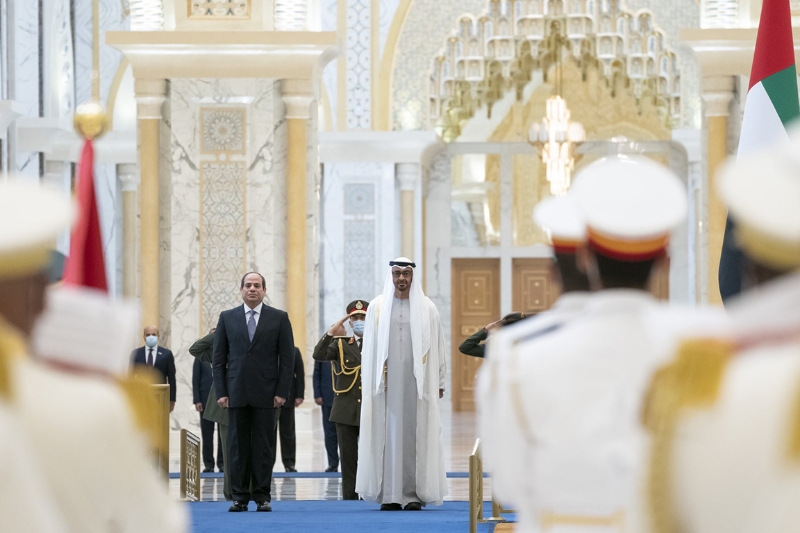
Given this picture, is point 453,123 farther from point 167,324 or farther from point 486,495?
point 486,495

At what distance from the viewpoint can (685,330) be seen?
5.77 feet

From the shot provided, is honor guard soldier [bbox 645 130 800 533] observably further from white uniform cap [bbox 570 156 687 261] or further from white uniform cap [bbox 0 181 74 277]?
white uniform cap [bbox 0 181 74 277]

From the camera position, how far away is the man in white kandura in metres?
6.72

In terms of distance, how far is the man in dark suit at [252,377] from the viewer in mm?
6695

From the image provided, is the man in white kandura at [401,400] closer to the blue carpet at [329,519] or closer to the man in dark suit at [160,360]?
the blue carpet at [329,519]

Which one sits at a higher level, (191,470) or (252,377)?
(252,377)

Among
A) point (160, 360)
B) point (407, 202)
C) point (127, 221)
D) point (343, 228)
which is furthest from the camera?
point (127, 221)

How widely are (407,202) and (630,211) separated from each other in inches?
494

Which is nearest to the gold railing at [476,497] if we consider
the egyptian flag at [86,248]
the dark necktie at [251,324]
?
the dark necktie at [251,324]

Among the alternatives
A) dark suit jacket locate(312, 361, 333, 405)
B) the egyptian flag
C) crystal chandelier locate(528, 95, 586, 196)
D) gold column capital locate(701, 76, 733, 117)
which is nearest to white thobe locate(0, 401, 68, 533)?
the egyptian flag

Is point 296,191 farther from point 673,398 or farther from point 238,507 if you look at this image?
point 673,398

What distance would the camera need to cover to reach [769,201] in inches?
63.6

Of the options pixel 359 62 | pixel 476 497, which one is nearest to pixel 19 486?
pixel 476 497

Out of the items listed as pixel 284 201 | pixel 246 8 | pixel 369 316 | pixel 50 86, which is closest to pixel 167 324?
pixel 284 201
